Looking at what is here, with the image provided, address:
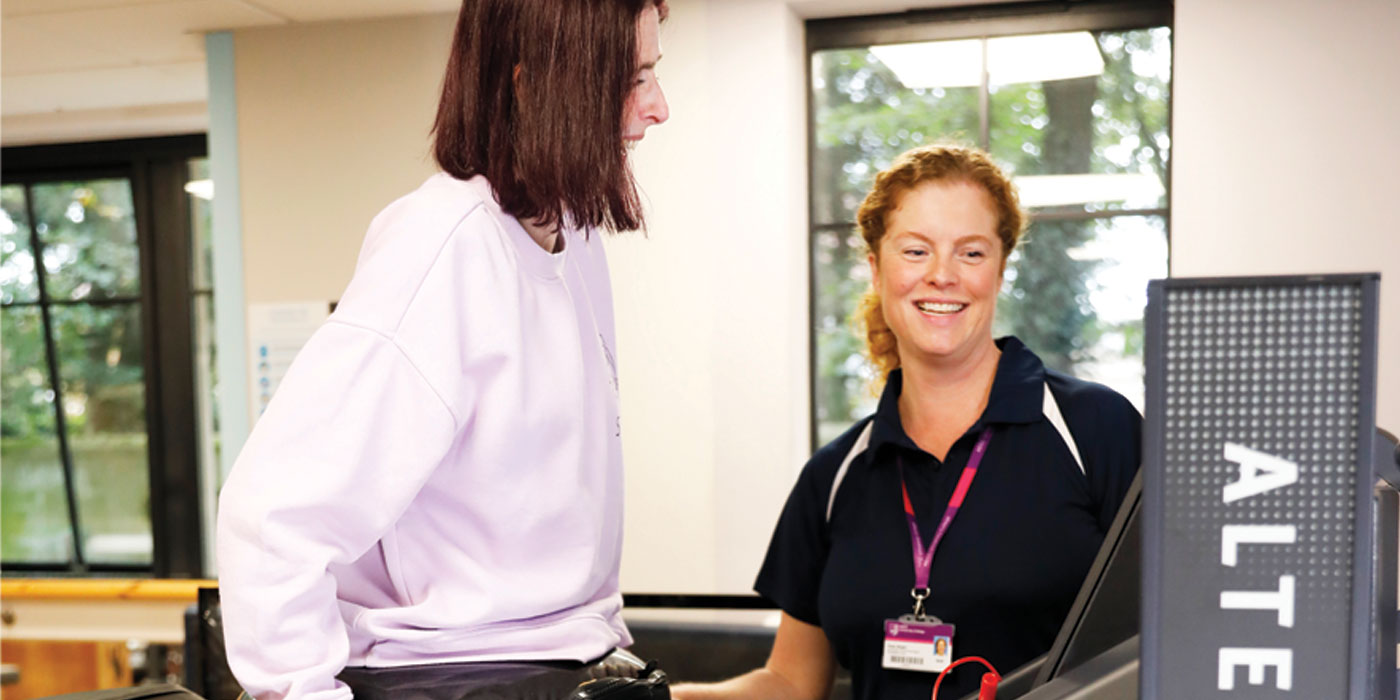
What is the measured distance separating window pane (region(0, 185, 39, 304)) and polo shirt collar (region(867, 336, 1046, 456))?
5.97 metres

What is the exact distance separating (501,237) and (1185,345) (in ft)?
2.05

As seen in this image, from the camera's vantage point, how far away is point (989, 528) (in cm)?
161

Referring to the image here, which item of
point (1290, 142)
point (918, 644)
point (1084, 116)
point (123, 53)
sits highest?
point (123, 53)

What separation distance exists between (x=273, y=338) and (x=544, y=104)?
10.9ft

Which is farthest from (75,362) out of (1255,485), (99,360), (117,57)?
(1255,485)

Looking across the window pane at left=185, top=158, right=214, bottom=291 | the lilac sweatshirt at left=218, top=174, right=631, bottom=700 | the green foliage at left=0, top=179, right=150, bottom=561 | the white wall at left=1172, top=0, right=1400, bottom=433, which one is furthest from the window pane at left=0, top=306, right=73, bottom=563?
the lilac sweatshirt at left=218, top=174, right=631, bottom=700

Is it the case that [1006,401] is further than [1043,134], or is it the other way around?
[1043,134]

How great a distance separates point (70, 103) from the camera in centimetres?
540

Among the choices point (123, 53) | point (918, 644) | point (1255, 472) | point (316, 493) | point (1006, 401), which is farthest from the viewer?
point (123, 53)

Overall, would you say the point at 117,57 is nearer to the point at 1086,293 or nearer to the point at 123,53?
the point at 123,53

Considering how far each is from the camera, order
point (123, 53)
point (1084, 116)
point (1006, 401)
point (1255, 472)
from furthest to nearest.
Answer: point (123, 53) → point (1084, 116) → point (1006, 401) → point (1255, 472)

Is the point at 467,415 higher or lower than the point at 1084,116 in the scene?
lower

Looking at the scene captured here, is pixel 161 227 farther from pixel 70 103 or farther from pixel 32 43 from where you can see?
pixel 32 43

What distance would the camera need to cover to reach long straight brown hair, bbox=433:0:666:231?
1.00m
